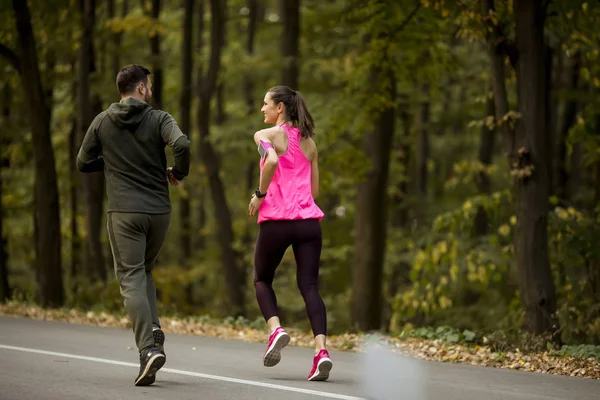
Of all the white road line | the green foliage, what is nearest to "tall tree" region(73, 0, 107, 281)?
the green foliage

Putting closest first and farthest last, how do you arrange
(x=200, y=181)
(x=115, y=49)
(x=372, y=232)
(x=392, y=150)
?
(x=372, y=232) < (x=115, y=49) < (x=392, y=150) < (x=200, y=181)

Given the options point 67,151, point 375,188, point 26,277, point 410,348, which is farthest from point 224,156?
point 410,348

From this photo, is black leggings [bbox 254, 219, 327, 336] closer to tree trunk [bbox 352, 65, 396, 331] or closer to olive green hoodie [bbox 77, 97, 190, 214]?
olive green hoodie [bbox 77, 97, 190, 214]

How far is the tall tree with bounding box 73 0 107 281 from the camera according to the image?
21.4 meters

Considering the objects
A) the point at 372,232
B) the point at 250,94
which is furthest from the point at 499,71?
the point at 250,94

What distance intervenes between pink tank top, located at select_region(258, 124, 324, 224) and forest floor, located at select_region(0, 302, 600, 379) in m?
2.70

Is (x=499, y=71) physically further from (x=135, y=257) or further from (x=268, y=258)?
(x=135, y=257)

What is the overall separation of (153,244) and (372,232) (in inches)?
529

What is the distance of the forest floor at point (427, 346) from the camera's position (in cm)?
945

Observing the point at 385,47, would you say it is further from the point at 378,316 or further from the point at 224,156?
the point at 224,156

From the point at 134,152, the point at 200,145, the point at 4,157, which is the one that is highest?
the point at 134,152

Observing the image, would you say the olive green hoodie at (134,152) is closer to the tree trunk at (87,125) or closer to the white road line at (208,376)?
the white road line at (208,376)

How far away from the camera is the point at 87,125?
70.5ft

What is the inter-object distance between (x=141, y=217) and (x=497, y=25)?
21.4ft
